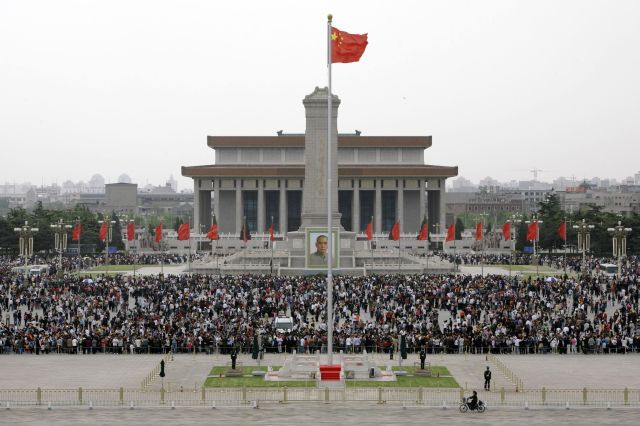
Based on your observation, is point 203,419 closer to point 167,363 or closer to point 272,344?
point 167,363

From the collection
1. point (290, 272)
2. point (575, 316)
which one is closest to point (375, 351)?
point (575, 316)

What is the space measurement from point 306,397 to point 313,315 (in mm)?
20508

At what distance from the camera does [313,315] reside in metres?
52.9

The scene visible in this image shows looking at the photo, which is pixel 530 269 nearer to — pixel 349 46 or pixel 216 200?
pixel 216 200

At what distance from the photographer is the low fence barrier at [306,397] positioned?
3123cm

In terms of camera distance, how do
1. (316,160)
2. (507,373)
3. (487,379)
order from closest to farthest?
1. (487,379)
2. (507,373)
3. (316,160)

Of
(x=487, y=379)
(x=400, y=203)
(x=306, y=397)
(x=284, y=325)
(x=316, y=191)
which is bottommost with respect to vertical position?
(x=306, y=397)

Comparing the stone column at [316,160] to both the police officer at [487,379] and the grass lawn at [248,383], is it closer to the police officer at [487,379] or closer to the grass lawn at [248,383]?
the grass lawn at [248,383]

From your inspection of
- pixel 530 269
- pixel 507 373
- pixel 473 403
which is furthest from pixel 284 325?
pixel 530 269

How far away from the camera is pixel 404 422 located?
2856 cm

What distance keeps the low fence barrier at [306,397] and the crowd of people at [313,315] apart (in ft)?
23.3

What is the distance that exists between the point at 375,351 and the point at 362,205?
10096 centimetres

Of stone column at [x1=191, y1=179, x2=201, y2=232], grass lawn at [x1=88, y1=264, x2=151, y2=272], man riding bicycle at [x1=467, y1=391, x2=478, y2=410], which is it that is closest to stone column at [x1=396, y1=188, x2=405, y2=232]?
stone column at [x1=191, y1=179, x2=201, y2=232]

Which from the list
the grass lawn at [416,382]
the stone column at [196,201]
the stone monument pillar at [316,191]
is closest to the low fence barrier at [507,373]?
the grass lawn at [416,382]
